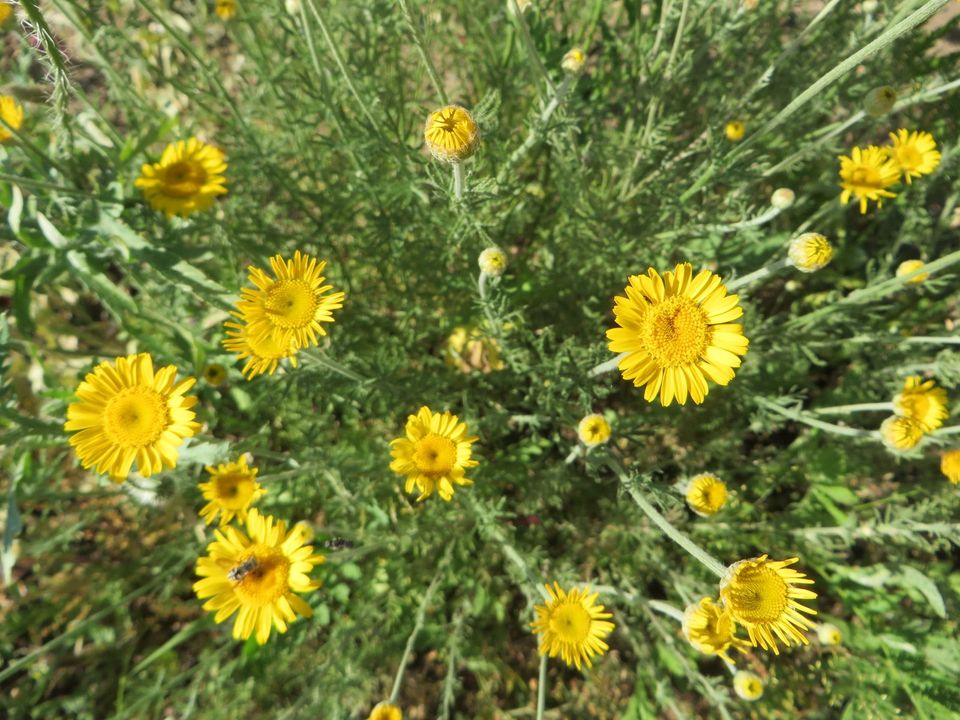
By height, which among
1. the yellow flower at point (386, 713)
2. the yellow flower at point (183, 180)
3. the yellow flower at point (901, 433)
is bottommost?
the yellow flower at point (901, 433)

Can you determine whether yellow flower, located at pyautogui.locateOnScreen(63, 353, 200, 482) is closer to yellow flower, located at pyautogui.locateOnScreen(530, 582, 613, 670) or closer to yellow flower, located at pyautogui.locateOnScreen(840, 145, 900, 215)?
yellow flower, located at pyautogui.locateOnScreen(530, 582, 613, 670)

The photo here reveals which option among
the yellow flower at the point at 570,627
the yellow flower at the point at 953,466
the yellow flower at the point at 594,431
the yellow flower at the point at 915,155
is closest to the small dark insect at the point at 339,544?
the yellow flower at the point at 570,627

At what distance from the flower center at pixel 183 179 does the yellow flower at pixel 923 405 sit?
387 centimetres

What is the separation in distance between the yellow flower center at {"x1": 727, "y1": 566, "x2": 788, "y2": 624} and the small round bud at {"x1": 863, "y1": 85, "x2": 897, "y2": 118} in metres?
2.26

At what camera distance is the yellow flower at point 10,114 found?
132 inches

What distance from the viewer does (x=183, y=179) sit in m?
3.34

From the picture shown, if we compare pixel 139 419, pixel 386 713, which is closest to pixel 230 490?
pixel 139 419

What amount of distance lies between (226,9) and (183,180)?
1275 mm

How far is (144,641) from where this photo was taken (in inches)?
179

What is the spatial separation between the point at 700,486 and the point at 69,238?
333 centimetres

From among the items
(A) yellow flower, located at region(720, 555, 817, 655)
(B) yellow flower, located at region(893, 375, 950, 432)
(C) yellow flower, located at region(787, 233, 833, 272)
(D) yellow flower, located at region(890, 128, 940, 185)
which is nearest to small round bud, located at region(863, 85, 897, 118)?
(D) yellow flower, located at region(890, 128, 940, 185)

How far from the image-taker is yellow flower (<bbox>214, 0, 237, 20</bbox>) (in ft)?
12.3

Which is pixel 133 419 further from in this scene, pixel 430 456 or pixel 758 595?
pixel 758 595

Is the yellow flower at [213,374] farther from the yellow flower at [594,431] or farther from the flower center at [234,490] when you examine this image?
the yellow flower at [594,431]
